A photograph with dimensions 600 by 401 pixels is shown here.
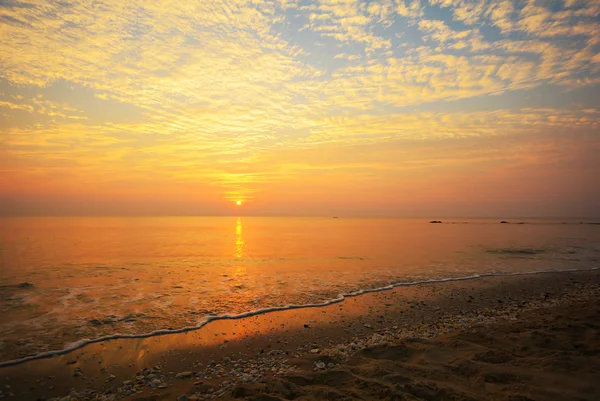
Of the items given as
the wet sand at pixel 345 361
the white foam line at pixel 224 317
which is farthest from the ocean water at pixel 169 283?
the wet sand at pixel 345 361

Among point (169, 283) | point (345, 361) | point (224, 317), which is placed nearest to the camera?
point (345, 361)

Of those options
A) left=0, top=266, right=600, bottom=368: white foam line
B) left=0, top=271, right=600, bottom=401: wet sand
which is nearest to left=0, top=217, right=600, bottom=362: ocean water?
left=0, top=266, right=600, bottom=368: white foam line

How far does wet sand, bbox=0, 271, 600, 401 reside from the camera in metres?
6.29

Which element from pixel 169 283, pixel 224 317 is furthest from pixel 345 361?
pixel 169 283

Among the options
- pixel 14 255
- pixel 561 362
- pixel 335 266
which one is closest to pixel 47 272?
pixel 14 255

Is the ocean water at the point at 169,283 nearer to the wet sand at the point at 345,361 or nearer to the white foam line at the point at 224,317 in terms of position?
the white foam line at the point at 224,317

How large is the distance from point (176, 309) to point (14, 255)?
2960 cm

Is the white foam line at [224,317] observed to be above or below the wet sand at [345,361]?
below

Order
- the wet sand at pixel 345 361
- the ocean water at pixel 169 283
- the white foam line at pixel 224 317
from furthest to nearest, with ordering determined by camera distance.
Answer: the ocean water at pixel 169 283 < the white foam line at pixel 224 317 < the wet sand at pixel 345 361

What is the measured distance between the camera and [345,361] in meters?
7.99

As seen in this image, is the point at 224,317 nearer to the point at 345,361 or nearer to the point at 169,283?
the point at 345,361

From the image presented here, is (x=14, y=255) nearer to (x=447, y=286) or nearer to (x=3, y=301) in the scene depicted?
(x=3, y=301)

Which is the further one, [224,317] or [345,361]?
[224,317]

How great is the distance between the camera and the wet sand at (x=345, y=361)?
20.6 feet
